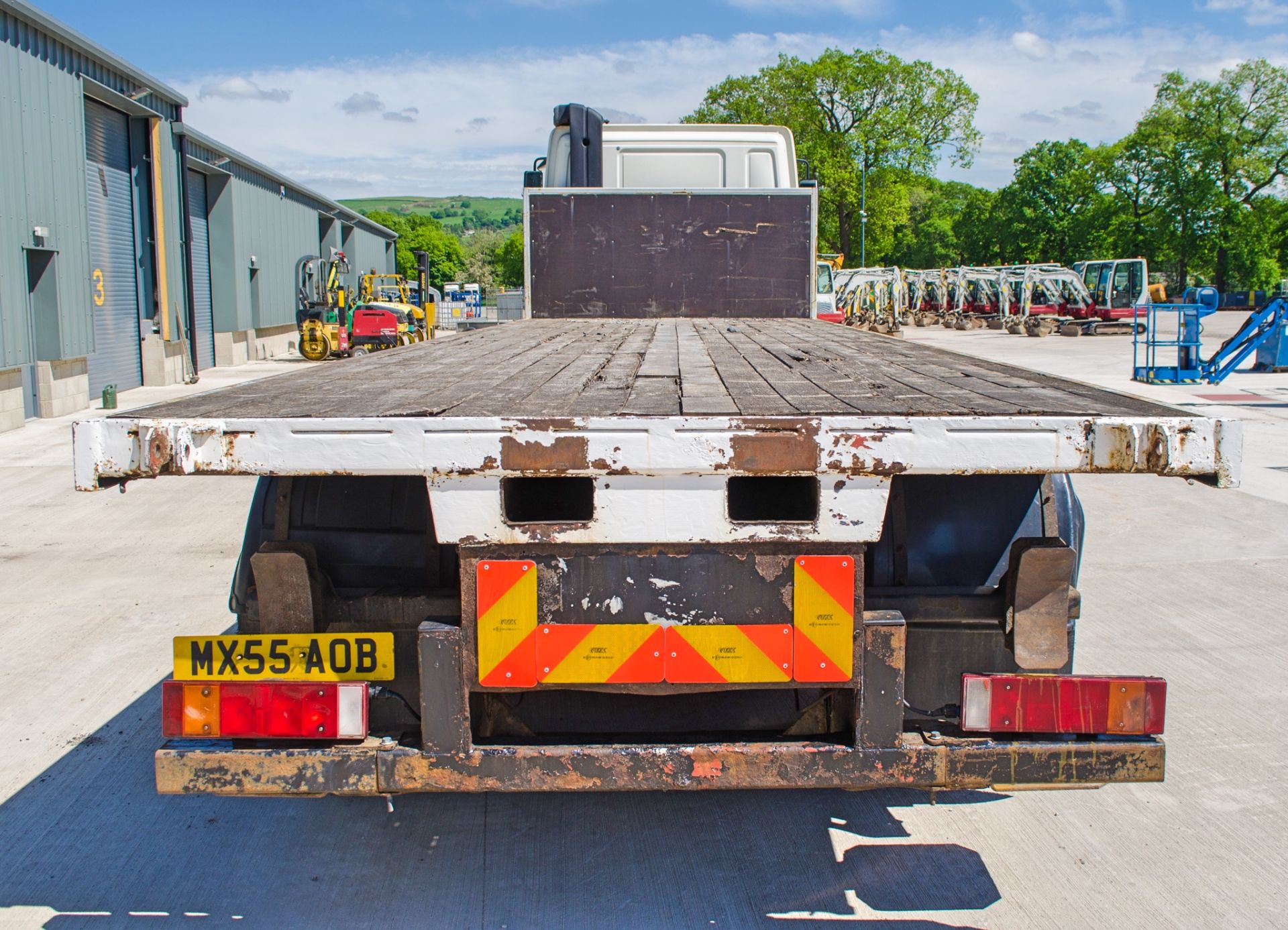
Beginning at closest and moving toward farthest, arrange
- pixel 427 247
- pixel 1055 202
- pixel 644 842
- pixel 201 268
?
pixel 644 842 < pixel 201 268 < pixel 1055 202 < pixel 427 247

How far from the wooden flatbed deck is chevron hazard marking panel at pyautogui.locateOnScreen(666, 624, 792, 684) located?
54cm

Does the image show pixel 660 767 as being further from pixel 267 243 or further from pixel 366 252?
pixel 366 252

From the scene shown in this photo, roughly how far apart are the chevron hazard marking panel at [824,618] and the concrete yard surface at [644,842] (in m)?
1.04

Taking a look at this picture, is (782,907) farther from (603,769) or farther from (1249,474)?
(1249,474)

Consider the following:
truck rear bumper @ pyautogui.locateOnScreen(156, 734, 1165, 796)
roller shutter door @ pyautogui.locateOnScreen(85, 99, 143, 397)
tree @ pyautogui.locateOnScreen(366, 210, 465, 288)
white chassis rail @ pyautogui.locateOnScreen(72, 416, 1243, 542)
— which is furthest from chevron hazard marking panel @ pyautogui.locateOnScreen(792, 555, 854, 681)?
tree @ pyautogui.locateOnScreen(366, 210, 465, 288)

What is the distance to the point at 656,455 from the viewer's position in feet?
8.14

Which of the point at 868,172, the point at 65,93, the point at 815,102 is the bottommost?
the point at 65,93

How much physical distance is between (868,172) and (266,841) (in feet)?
196

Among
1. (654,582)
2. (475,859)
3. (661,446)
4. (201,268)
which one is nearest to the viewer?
(661,446)

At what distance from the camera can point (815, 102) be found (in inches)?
2307

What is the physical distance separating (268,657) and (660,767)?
1086 millimetres

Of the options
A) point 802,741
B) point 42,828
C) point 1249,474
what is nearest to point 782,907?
point 802,741

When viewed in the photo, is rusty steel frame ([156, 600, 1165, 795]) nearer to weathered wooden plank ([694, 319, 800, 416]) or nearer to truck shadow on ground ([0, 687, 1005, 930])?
weathered wooden plank ([694, 319, 800, 416])

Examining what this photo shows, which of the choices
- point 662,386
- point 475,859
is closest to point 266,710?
point 475,859
